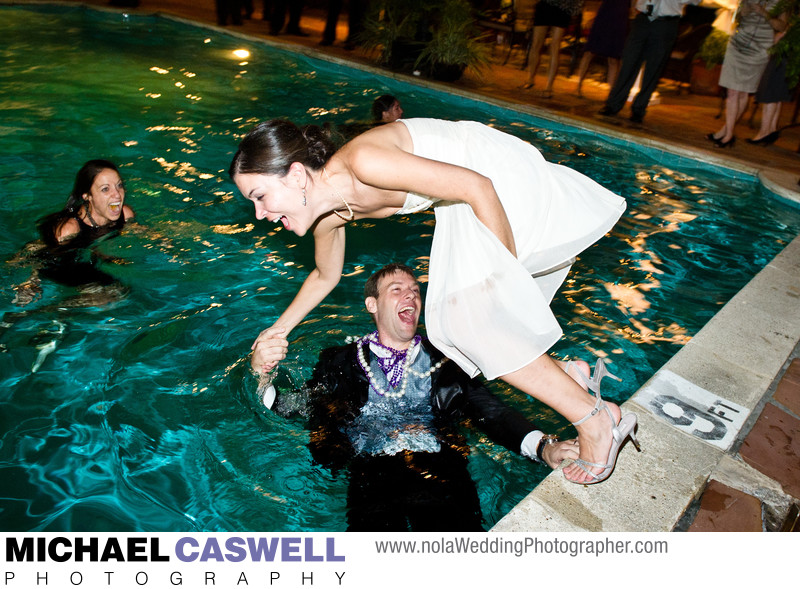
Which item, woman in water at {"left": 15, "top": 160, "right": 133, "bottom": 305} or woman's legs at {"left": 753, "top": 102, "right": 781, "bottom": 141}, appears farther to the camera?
woman's legs at {"left": 753, "top": 102, "right": 781, "bottom": 141}

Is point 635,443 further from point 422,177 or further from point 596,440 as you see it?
point 422,177

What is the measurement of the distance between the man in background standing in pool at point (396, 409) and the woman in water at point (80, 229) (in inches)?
101

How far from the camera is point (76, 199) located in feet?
16.7

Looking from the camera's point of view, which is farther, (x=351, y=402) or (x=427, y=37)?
(x=427, y=37)

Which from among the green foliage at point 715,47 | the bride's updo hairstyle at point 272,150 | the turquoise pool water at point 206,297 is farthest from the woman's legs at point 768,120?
the bride's updo hairstyle at point 272,150

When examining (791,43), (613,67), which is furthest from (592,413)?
(613,67)

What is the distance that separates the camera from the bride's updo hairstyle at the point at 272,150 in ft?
8.55

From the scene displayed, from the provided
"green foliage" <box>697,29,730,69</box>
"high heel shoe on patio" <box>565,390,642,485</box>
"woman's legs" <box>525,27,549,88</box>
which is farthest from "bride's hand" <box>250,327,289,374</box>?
"green foliage" <box>697,29,730,69</box>

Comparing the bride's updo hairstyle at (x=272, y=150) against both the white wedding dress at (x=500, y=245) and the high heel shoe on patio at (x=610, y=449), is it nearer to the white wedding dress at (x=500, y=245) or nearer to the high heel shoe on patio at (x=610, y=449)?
the white wedding dress at (x=500, y=245)

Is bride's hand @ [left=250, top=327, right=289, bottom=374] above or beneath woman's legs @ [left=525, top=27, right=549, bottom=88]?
beneath

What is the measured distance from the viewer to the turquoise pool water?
3443 millimetres

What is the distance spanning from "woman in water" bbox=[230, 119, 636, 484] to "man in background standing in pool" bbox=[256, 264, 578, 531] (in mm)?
→ 418

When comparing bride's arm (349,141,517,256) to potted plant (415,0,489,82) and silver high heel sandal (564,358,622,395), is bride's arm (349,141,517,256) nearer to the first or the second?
silver high heel sandal (564,358,622,395)

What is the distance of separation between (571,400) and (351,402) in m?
1.25
